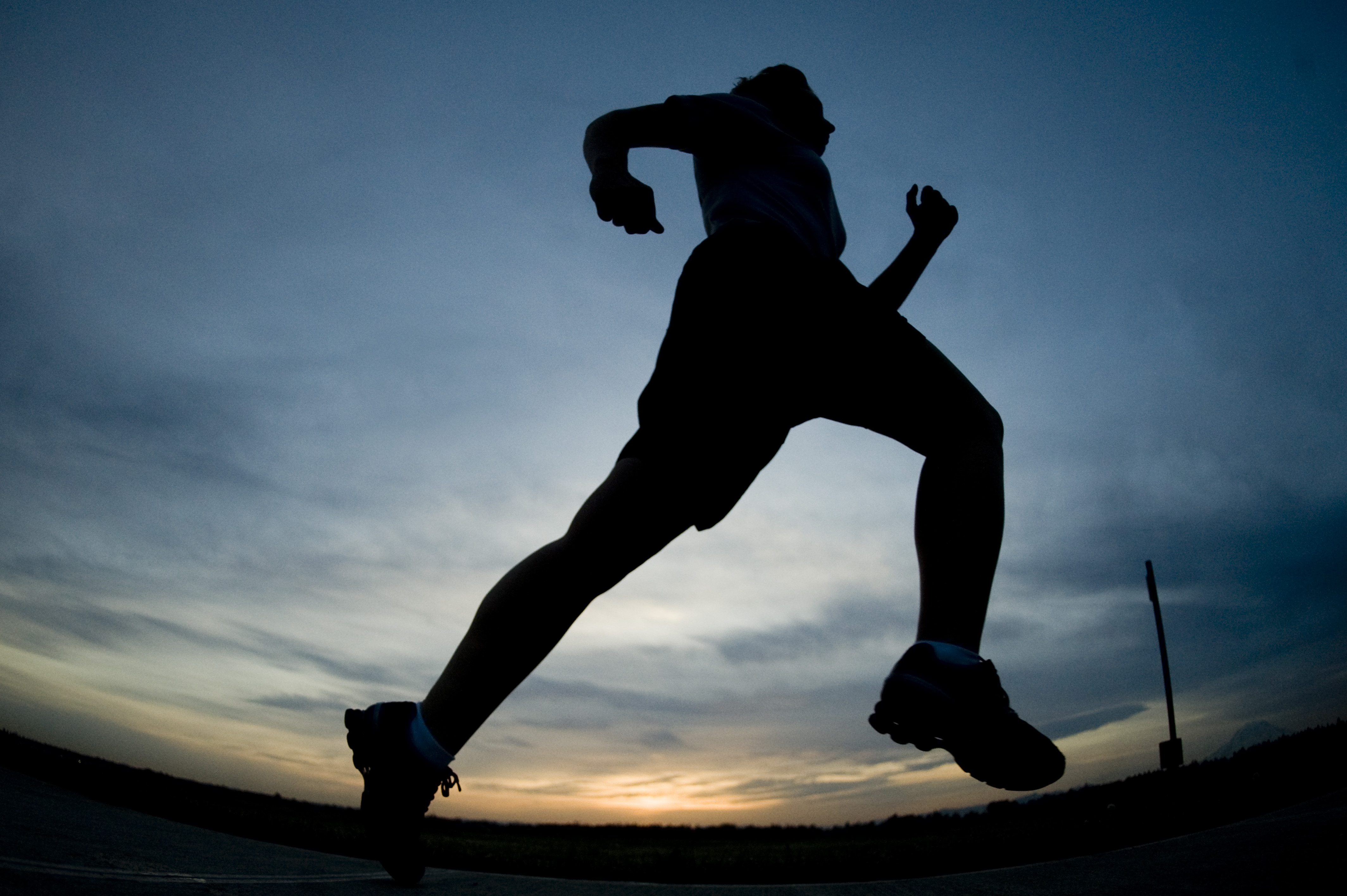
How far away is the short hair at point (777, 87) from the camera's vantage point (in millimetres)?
1900

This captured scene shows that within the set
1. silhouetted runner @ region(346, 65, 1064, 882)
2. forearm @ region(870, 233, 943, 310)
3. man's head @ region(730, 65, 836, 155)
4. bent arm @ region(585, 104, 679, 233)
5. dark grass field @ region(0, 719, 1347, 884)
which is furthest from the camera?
dark grass field @ region(0, 719, 1347, 884)

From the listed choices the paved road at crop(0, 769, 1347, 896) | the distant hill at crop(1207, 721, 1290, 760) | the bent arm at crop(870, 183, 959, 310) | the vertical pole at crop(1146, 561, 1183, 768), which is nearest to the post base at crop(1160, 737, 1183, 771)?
the vertical pole at crop(1146, 561, 1183, 768)

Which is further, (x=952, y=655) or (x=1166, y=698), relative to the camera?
(x=1166, y=698)

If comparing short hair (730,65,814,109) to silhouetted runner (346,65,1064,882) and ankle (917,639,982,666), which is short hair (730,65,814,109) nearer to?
silhouetted runner (346,65,1064,882)

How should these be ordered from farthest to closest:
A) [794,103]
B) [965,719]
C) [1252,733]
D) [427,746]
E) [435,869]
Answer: [1252,733] < [435,869] < [794,103] < [427,746] < [965,719]

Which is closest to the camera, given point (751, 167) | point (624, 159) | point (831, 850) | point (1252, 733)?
point (624, 159)

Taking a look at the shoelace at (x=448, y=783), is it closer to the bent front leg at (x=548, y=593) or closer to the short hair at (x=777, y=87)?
the bent front leg at (x=548, y=593)

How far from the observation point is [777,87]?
1.93 meters

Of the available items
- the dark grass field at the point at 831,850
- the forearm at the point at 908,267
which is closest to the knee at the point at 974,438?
the forearm at the point at 908,267

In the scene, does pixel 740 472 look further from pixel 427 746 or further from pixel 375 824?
pixel 375 824

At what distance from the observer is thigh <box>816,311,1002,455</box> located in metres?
1.31

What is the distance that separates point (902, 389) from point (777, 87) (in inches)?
45.8

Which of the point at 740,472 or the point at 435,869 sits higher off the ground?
the point at 740,472

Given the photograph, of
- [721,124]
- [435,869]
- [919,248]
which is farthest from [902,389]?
[435,869]
